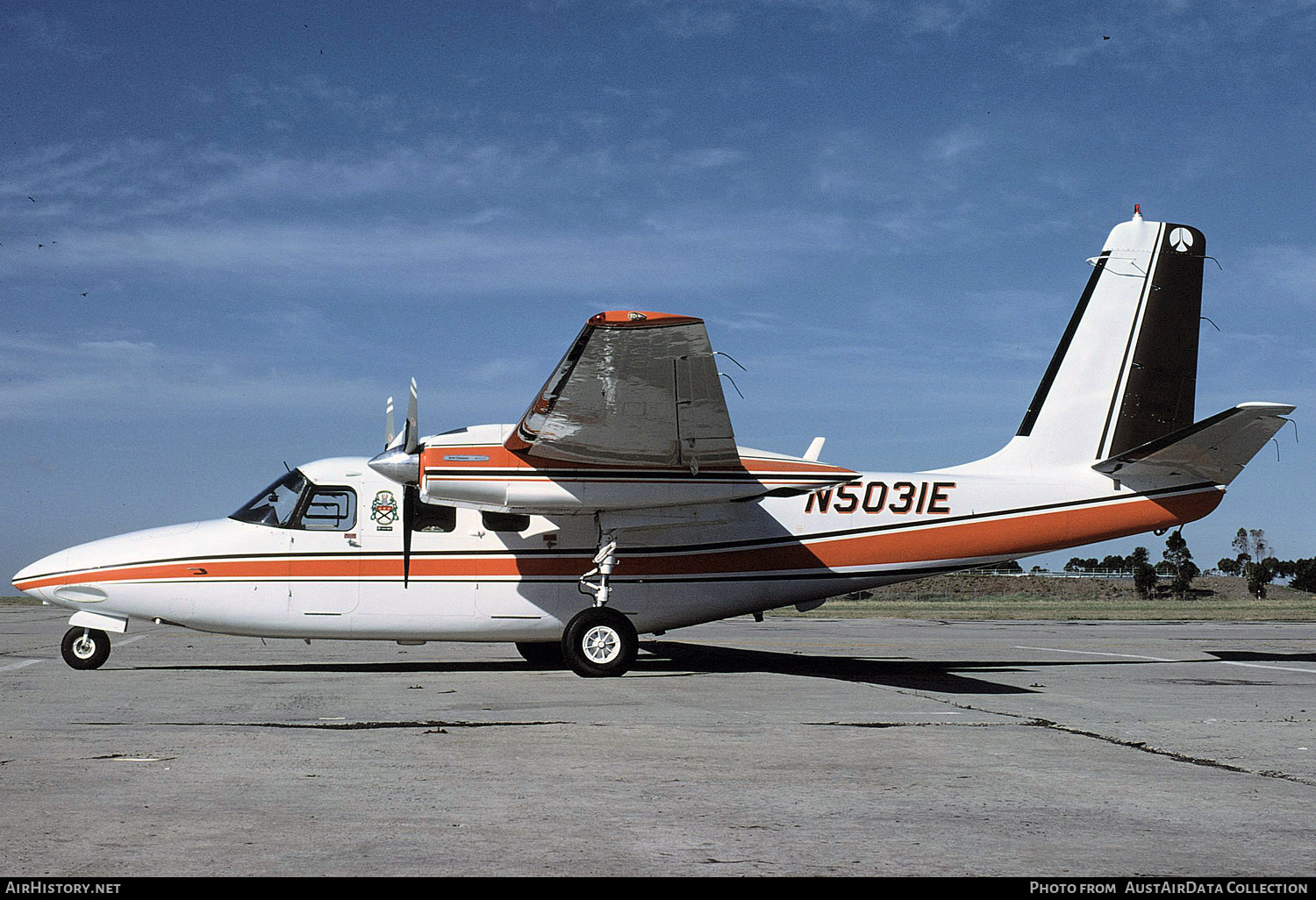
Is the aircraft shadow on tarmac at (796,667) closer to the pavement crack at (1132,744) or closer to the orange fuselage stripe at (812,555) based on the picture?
the orange fuselage stripe at (812,555)

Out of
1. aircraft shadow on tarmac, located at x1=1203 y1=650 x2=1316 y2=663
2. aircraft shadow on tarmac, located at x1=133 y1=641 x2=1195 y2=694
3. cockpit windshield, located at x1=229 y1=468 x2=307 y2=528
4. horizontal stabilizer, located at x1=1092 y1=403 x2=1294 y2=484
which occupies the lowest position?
aircraft shadow on tarmac, located at x1=1203 y1=650 x2=1316 y2=663

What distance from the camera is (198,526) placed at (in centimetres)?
1333

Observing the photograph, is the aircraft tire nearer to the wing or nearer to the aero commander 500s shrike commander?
the aero commander 500s shrike commander

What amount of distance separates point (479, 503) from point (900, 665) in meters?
6.42

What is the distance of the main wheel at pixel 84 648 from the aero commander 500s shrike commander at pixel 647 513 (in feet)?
0.08

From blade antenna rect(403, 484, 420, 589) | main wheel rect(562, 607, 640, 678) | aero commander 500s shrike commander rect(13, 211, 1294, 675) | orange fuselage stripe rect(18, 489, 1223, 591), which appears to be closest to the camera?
aero commander 500s shrike commander rect(13, 211, 1294, 675)

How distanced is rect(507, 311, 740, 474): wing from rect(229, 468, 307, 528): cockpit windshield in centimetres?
322

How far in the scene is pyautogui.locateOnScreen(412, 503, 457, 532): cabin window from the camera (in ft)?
44.0

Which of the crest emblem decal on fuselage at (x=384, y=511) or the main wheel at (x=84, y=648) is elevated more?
the crest emblem decal on fuselage at (x=384, y=511)

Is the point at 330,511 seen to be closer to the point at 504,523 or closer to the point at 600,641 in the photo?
the point at 504,523

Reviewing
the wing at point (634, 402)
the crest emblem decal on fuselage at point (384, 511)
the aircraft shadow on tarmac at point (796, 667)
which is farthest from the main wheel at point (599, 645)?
the crest emblem decal on fuselage at point (384, 511)

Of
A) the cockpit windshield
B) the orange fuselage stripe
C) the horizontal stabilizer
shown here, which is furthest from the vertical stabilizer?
the cockpit windshield

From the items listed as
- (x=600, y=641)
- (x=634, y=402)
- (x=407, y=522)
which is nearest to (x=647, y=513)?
(x=600, y=641)

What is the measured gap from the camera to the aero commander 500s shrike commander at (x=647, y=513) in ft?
40.4
